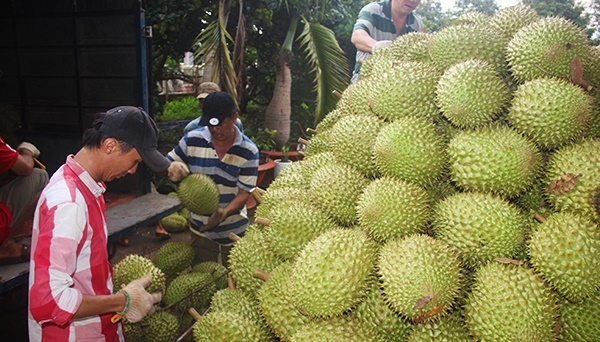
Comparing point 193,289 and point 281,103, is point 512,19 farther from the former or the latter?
point 281,103

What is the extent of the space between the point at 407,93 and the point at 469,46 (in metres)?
0.36

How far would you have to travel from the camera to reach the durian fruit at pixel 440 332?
1410 millimetres

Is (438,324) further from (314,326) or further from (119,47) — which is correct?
(119,47)

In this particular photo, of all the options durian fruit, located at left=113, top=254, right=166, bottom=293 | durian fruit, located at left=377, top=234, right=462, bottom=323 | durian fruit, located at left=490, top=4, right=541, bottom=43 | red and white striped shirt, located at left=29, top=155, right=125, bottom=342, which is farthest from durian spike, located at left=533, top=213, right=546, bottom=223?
durian fruit, located at left=113, top=254, right=166, bottom=293

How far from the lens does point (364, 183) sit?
189 cm

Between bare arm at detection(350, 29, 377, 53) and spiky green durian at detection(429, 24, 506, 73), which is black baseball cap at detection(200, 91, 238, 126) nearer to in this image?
bare arm at detection(350, 29, 377, 53)

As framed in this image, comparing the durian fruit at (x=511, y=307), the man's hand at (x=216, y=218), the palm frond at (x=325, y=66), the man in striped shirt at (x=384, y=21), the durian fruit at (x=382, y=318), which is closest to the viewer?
the durian fruit at (x=511, y=307)

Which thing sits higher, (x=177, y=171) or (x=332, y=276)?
(x=332, y=276)

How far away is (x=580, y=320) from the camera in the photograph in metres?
1.42

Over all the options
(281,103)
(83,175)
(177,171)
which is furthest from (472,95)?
(281,103)

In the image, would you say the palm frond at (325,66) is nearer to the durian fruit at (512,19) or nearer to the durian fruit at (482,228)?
the durian fruit at (512,19)

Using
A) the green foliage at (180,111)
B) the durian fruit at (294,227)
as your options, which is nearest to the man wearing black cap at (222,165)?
the durian fruit at (294,227)

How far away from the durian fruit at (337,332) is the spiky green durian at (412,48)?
1.34 m

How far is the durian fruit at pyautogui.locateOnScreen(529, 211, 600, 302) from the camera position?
1.34 meters
